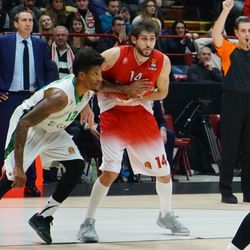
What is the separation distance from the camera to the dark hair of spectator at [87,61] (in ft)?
23.8

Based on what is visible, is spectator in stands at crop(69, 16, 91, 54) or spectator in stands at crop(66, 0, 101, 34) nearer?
spectator in stands at crop(69, 16, 91, 54)

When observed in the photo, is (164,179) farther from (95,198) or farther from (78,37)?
(78,37)

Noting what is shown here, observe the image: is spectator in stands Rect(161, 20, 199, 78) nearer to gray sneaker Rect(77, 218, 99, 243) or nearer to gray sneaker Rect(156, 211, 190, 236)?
gray sneaker Rect(156, 211, 190, 236)

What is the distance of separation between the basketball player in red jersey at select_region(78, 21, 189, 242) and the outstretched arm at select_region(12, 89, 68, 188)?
2.24 feet

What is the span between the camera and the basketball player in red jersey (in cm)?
774

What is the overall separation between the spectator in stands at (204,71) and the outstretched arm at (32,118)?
7038 mm

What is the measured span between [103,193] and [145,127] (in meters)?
0.66

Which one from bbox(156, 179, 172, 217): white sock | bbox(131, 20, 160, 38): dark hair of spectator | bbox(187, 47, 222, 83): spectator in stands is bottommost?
bbox(187, 47, 222, 83): spectator in stands

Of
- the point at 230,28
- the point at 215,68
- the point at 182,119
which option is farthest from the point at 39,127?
the point at 230,28

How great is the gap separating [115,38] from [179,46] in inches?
66.6

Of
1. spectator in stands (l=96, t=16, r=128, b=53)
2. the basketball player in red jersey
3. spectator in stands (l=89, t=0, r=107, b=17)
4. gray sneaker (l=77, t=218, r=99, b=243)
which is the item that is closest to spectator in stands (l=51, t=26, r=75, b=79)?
spectator in stands (l=96, t=16, r=128, b=53)

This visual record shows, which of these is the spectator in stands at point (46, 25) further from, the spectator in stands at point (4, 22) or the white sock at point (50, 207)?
the white sock at point (50, 207)

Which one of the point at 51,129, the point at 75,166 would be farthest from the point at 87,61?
the point at 75,166

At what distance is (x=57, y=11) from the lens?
14086 millimetres
